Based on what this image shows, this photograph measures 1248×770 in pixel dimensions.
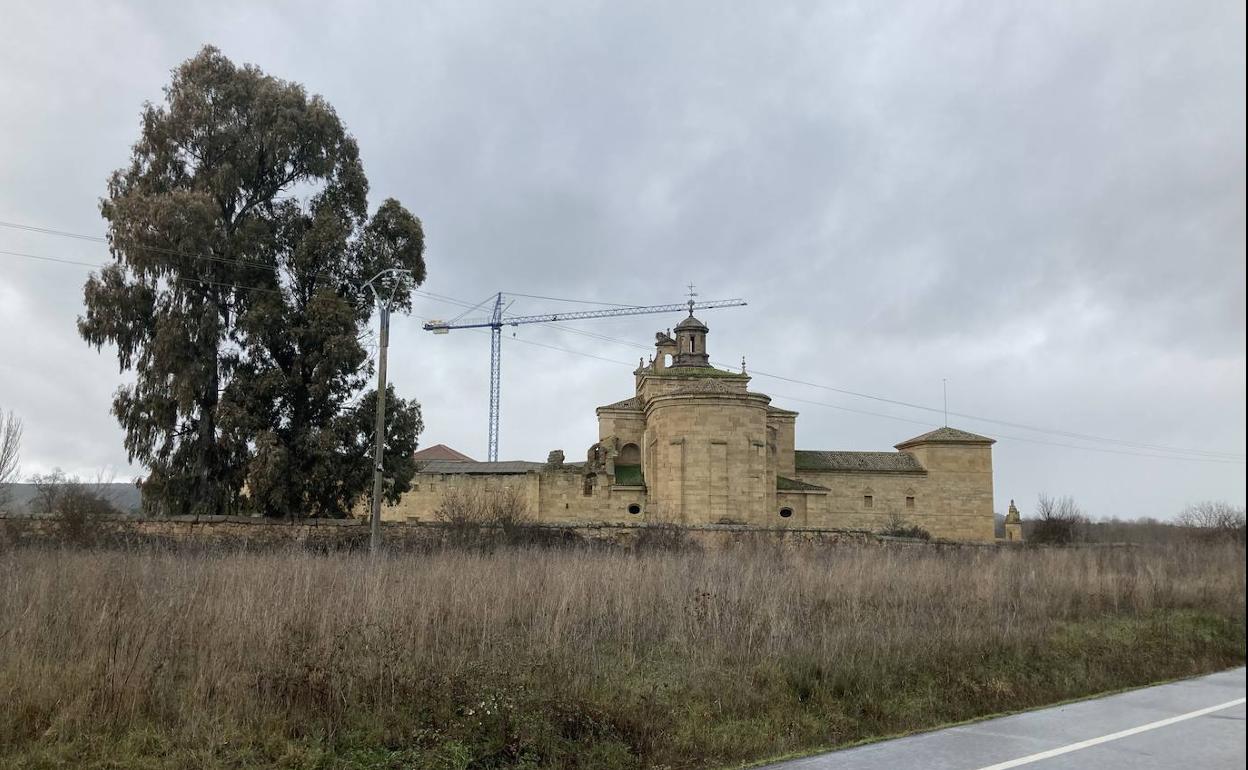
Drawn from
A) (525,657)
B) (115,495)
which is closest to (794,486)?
(115,495)

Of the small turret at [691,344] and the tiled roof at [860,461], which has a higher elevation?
the small turret at [691,344]

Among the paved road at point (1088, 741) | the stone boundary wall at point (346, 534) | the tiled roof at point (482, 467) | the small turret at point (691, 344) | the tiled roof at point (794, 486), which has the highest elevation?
the small turret at point (691, 344)

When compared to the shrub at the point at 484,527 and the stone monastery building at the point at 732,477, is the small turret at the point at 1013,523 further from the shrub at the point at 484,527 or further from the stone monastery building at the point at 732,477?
the shrub at the point at 484,527

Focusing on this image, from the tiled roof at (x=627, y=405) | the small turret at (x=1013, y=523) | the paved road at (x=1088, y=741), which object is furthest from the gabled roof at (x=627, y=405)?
the paved road at (x=1088, y=741)

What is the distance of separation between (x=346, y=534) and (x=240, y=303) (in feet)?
25.4

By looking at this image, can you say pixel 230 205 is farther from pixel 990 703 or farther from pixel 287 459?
pixel 990 703

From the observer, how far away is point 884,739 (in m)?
6.98

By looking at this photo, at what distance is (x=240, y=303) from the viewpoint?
23.3m

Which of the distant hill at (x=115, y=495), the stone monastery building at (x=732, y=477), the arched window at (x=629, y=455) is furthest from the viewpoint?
the arched window at (x=629, y=455)

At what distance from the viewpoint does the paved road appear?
567cm

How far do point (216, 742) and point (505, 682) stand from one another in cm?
215

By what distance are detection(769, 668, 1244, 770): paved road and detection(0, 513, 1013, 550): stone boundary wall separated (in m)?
12.3

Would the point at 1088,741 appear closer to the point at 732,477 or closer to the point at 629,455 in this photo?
the point at 732,477

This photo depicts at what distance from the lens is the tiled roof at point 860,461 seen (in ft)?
142
